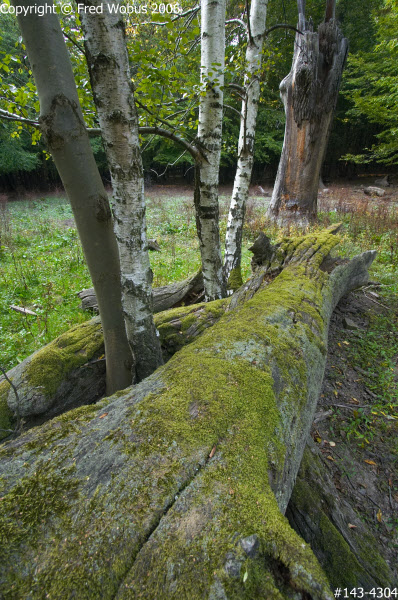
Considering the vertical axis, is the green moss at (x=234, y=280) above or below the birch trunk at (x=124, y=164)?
below

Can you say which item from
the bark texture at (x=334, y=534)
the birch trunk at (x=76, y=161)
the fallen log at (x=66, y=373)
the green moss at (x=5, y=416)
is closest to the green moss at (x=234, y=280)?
the fallen log at (x=66, y=373)

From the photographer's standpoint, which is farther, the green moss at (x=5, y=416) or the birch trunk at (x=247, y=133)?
the birch trunk at (x=247, y=133)

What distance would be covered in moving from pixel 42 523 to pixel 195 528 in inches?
21.4

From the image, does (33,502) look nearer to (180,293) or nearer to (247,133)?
(180,293)

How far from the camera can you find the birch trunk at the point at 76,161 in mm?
1759

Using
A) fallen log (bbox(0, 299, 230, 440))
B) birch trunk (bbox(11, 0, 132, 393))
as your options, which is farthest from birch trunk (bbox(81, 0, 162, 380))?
fallen log (bbox(0, 299, 230, 440))

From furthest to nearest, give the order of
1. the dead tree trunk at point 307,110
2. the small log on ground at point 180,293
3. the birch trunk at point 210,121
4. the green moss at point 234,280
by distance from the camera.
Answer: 1. the dead tree trunk at point 307,110
2. the green moss at point 234,280
3. the small log on ground at point 180,293
4. the birch trunk at point 210,121

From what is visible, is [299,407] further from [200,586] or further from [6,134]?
[6,134]

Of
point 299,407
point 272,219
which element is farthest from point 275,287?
point 272,219

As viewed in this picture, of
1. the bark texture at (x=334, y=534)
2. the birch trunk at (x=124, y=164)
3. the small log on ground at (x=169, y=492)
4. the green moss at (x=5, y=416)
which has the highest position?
the birch trunk at (x=124, y=164)

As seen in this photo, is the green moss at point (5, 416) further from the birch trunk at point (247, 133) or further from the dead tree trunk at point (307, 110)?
the dead tree trunk at point (307, 110)

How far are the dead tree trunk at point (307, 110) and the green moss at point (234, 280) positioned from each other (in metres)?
5.98

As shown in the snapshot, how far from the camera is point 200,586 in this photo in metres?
0.88

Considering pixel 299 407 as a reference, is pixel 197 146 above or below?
above
